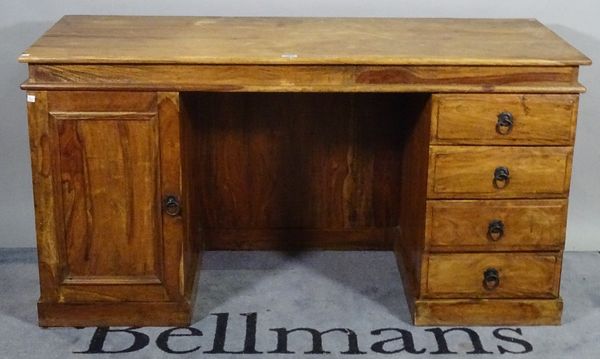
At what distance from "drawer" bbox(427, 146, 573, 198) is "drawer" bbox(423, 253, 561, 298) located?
0.18 metres

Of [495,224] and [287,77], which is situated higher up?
[287,77]

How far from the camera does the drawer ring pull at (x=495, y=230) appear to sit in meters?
2.77

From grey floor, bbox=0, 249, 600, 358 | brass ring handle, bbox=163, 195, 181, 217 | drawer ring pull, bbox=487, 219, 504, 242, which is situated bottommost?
grey floor, bbox=0, 249, 600, 358

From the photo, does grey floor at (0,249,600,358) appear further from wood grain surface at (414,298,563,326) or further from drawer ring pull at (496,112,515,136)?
drawer ring pull at (496,112,515,136)

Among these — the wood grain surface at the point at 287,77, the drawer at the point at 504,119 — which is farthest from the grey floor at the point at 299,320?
the wood grain surface at the point at 287,77

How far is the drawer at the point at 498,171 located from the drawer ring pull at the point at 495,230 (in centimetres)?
7

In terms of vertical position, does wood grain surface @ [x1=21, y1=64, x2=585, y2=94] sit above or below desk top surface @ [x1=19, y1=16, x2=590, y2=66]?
below

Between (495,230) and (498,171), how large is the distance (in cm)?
17

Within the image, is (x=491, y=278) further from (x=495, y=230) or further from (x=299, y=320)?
(x=299, y=320)

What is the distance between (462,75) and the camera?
2.63m

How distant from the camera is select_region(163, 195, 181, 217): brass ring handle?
8.98 feet

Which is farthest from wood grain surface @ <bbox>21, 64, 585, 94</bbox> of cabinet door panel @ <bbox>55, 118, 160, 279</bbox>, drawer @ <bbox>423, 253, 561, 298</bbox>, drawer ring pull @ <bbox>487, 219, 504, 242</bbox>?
drawer @ <bbox>423, 253, 561, 298</bbox>

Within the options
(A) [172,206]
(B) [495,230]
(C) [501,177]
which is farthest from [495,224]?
(A) [172,206]

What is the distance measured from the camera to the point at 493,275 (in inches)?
111
